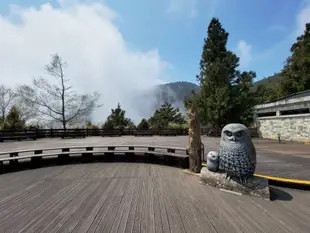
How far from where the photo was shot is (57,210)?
9.68 feet

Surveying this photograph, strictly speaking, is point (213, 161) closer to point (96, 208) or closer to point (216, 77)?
point (96, 208)

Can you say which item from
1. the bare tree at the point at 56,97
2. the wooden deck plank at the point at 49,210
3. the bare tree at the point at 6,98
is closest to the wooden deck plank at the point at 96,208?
the wooden deck plank at the point at 49,210

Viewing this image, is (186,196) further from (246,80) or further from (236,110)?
(246,80)

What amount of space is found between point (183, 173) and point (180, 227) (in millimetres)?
2644

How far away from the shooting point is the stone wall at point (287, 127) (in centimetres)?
1201

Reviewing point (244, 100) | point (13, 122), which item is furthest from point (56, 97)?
point (244, 100)

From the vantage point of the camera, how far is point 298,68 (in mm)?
20328

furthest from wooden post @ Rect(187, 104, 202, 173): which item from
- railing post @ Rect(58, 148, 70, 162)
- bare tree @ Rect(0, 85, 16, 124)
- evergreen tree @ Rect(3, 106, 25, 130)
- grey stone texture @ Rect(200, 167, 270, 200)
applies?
bare tree @ Rect(0, 85, 16, 124)

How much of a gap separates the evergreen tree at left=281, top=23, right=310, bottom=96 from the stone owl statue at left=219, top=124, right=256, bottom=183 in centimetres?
2158

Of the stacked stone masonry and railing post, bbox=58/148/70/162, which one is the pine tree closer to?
the stacked stone masonry

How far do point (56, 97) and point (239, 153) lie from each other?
22.2 m

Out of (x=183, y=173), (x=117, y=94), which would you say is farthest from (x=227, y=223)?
(x=117, y=94)

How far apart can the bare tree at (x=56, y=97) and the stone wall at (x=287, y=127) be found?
19441mm

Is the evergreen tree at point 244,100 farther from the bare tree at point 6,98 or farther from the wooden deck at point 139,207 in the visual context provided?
the bare tree at point 6,98
